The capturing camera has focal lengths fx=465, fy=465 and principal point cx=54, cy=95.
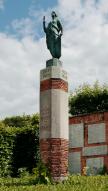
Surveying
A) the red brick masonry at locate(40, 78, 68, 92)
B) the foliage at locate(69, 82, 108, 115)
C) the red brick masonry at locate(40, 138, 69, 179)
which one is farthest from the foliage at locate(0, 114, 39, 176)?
the foliage at locate(69, 82, 108, 115)

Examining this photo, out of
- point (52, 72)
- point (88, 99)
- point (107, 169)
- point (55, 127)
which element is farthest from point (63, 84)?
point (88, 99)

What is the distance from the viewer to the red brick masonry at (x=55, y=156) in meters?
16.4

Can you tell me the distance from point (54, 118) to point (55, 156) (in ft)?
4.44

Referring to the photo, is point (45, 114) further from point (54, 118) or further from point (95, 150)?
point (95, 150)

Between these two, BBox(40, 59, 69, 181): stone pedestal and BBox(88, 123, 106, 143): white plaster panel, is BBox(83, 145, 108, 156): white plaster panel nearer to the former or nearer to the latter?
BBox(88, 123, 106, 143): white plaster panel

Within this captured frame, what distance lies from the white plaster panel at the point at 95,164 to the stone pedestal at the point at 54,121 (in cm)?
1168

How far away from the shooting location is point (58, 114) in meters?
16.8

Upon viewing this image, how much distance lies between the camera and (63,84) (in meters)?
17.3

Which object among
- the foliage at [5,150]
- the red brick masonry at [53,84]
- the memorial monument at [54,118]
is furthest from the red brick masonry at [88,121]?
the red brick masonry at [53,84]

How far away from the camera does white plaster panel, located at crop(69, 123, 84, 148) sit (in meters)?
29.9

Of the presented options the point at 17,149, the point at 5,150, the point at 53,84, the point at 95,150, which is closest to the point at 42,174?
the point at 53,84

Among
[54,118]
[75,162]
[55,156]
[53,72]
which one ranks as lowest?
[75,162]

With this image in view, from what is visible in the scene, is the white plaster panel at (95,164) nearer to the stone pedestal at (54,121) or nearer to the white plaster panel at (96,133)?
the white plaster panel at (96,133)

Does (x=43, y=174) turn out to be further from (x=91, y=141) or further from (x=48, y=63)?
(x=91, y=141)
